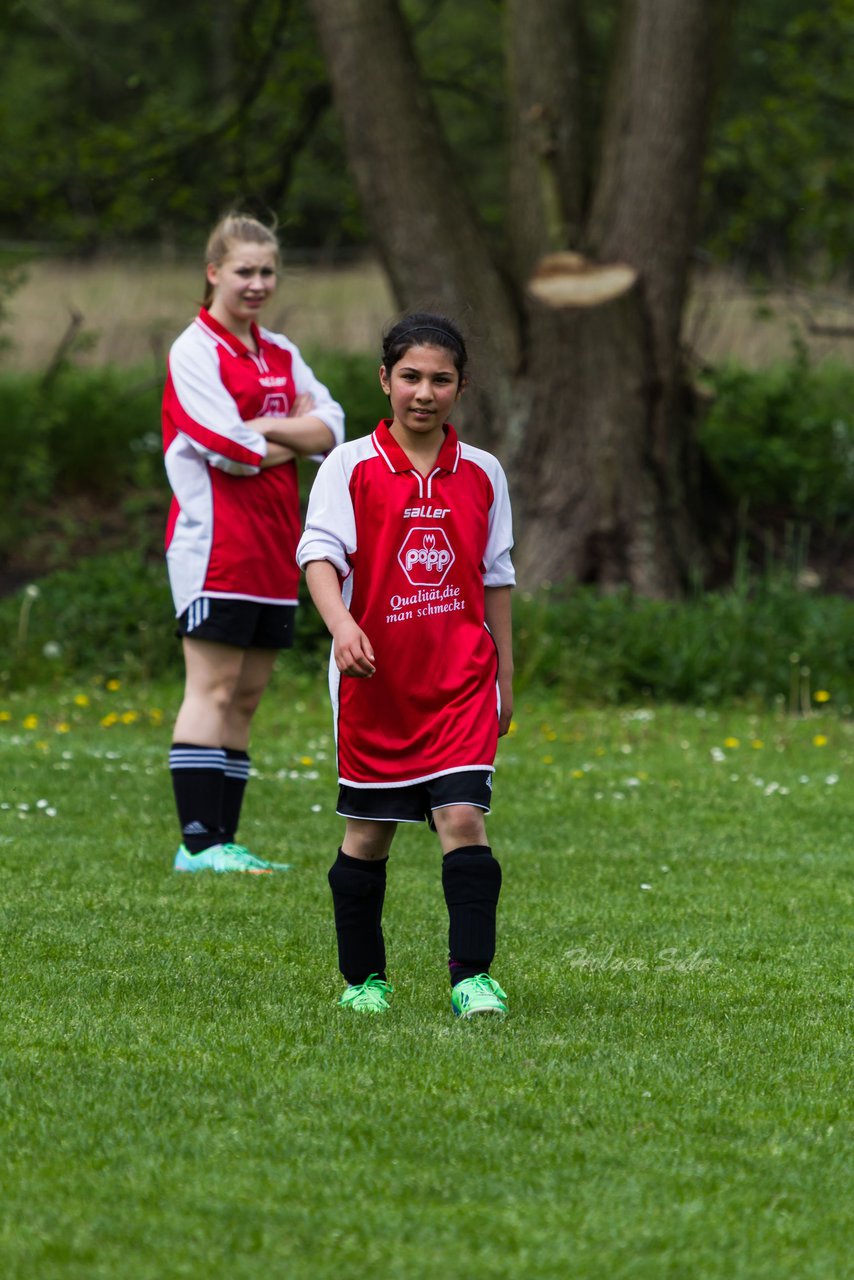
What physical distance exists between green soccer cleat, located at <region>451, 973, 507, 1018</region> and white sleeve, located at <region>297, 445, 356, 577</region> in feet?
3.25

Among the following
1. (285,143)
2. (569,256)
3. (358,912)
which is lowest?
(358,912)

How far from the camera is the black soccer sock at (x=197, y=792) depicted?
20.0 ft

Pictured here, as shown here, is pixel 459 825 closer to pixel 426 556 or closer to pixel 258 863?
pixel 426 556

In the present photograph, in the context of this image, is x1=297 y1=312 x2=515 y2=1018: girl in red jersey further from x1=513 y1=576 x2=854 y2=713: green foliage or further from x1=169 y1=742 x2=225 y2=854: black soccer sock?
x1=513 y1=576 x2=854 y2=713: green foliage

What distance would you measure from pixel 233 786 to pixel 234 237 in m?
1.86

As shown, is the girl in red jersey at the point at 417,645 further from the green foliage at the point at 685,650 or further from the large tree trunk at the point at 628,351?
the large tree trunk at the point at 628,351

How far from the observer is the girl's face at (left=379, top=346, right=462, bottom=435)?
4.20 meters

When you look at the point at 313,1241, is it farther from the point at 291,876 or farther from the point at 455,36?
the point at 455,36

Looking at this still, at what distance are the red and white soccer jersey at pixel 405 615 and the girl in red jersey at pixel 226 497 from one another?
1.72 meters

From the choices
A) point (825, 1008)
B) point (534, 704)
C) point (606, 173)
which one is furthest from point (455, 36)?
point (825, 1008)

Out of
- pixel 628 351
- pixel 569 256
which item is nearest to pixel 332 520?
pixel 628 351

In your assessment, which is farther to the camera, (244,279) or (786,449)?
(786,449)

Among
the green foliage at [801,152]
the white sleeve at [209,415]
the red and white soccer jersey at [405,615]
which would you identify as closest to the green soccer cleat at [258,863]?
the white sleeve at [209,415]

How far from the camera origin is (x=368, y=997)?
432 centimetres
